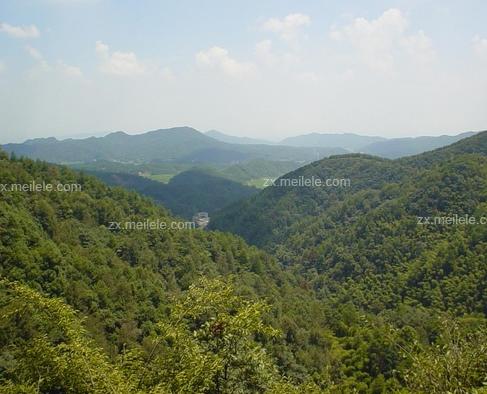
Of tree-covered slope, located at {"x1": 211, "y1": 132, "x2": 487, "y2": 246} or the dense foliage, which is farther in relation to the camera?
tree-covered slope, located at {"x1": 211, "y1": 132, "x2": 487, "y2": 246}

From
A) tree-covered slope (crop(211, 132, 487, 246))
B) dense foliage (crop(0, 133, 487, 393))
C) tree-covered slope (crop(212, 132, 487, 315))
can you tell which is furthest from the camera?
tree-covered slope (crop(211, 132, 487, 246))

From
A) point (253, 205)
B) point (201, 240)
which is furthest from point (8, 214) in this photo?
point (253, 205)

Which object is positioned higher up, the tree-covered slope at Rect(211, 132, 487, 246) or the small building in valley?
the tree-covered slope at Rect(211, 132, 487, 246)

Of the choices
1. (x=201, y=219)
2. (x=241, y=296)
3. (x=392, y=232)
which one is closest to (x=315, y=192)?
(x=392, y=232)

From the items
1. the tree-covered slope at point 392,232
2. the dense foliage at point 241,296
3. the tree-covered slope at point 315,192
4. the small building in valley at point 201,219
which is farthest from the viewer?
the small building in valley at point 201,219

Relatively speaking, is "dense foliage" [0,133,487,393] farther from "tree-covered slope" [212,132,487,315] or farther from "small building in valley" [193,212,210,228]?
"small building in valley" [193,212,210,228]

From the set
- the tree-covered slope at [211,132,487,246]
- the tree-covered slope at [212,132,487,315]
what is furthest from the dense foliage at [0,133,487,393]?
the tree-covered slope at [211,132,487,246]

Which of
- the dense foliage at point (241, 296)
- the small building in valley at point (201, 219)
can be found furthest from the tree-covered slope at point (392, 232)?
the small building in valley at point (201, 219)

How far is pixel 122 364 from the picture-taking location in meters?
10.6

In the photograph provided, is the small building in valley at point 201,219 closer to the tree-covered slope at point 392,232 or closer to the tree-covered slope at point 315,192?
the tree-covered slope at point 315,192

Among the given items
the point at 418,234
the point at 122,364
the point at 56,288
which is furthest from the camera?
the point at 418,234

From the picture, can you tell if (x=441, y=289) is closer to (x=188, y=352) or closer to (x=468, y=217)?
(x=468, y=217)

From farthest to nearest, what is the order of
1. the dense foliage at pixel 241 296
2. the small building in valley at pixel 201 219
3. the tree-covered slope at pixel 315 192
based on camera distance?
A: 1. the small building in valley at pixel 201 219
2. the tree-covered slope at pixel 315 192
3. the dense foliage at pixel 241 296

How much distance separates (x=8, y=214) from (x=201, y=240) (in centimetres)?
3642
